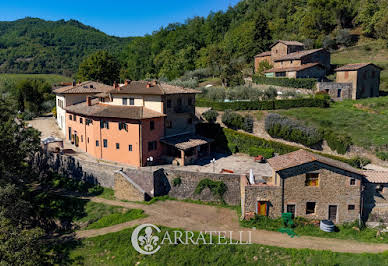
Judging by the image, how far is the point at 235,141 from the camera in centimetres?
3850

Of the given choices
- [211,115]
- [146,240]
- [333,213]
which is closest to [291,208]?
[333,213]

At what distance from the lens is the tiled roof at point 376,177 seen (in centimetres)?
2427

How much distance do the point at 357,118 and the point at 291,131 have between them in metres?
8.89

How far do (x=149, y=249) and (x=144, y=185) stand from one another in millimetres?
7411

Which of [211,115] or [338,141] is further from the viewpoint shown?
[211,115]

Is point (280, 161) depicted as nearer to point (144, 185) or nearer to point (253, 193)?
point (253, 193)

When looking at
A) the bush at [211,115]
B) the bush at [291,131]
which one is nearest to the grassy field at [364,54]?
the bush at [291,131]

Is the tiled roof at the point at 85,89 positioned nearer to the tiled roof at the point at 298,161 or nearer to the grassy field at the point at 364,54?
the tiled roof at the point at 298,161

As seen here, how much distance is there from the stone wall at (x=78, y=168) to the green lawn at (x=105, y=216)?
369cm

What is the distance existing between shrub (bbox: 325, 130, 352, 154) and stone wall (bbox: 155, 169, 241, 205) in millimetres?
11922

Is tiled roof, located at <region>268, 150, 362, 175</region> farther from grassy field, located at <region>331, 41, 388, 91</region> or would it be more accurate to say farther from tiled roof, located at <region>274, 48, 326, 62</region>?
grassy field, located at <region>331, 41, 388, 91</region>

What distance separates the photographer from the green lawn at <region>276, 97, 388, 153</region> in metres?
33.0

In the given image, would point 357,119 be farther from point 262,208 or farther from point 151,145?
point 151,145

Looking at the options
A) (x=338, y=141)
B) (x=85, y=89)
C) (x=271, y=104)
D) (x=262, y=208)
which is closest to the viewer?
(x=262, y=208)
